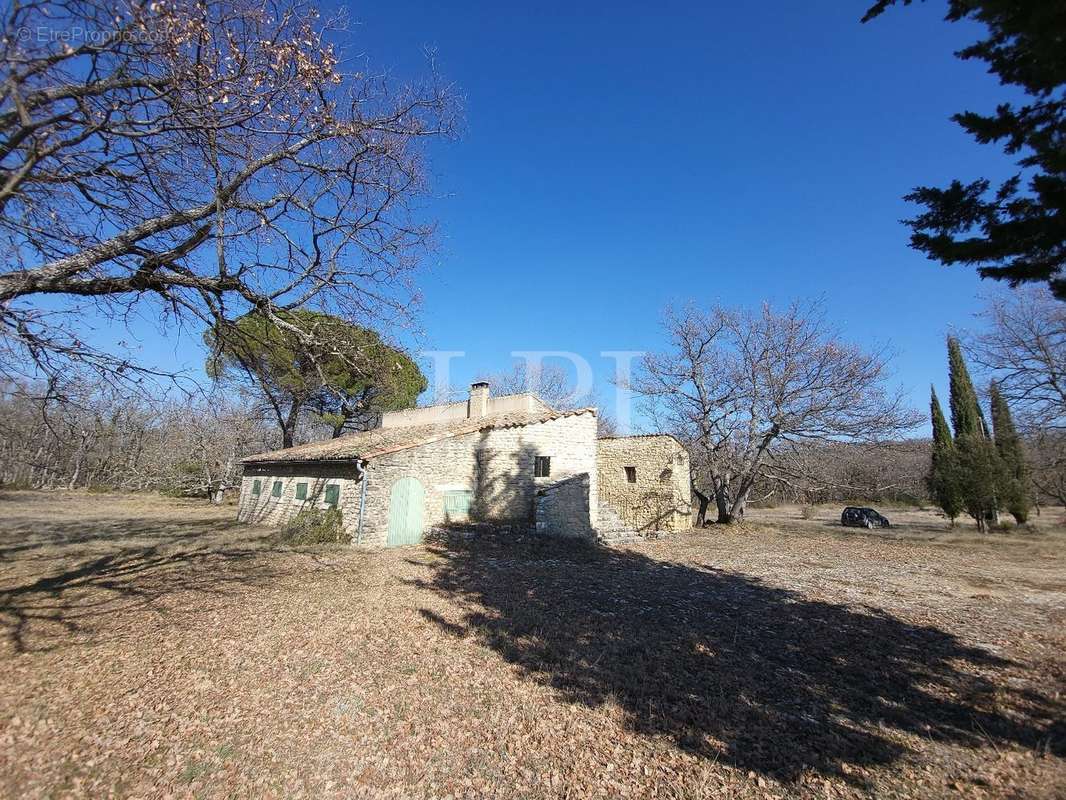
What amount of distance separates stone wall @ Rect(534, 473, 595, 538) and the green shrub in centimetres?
589

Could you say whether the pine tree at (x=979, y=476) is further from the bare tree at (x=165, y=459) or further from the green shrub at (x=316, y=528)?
the bare tree at (x=165, y=459)

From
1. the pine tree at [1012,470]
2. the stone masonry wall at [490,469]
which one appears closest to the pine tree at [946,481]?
the pine tree at [1012,470]

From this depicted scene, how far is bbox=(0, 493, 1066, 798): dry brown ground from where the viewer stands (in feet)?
11.4

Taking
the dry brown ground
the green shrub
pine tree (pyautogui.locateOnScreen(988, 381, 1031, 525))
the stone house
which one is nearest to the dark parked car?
pine tree (pyautogui.locateOnScreen(988, 381, 1031, 525))

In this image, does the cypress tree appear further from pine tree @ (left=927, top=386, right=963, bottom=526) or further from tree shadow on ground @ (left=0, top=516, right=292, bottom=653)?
tree shadow on ground @ (left=0, top=516, right=292, bottom=653)

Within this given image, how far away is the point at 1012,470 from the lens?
795 inches

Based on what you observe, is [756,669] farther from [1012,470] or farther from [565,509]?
[1012,470]

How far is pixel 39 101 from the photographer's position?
387 cm

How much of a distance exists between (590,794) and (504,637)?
2973 millimetres

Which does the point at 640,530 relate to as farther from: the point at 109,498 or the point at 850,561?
the point at 109,498

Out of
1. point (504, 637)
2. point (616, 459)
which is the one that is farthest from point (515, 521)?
point (504, 637)

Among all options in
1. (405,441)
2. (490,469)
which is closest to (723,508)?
(490,469)

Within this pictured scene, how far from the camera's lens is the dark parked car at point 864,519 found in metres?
24.3

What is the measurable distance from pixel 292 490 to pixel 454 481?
6.57 m
